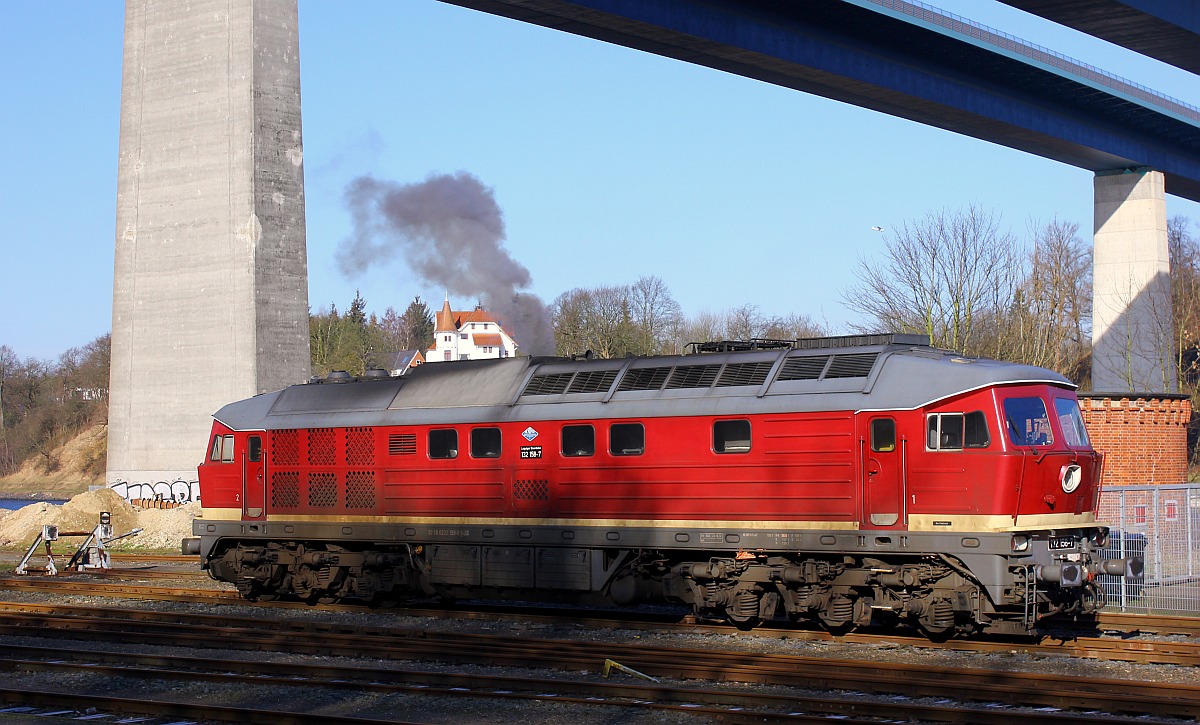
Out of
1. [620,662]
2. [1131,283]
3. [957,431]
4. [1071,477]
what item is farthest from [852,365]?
[1131,283]

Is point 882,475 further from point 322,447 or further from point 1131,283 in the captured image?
point 1131,283

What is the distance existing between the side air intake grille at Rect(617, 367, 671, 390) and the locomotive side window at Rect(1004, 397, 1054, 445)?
16.2 ft

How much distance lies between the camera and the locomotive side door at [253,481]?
21.3 m

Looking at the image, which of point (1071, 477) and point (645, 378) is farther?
point (645, 378)

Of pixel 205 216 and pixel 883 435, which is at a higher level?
pixel 205 216

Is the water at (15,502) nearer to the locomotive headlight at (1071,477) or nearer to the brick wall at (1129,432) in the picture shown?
the brick wall at (1129,432)

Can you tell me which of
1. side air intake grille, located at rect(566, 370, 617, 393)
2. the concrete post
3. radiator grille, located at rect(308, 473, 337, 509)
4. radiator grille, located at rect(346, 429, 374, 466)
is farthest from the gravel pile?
side air intake grille, located at rect(566, 370, 617, 393)

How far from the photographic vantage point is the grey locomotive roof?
1563cm

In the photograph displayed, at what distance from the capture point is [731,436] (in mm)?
16703

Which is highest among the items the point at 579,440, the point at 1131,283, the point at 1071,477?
the point at 1131,283

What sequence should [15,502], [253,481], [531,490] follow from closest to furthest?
[531,490], [253,481], [15,502]

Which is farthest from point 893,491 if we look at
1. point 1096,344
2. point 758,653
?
point 1096,344

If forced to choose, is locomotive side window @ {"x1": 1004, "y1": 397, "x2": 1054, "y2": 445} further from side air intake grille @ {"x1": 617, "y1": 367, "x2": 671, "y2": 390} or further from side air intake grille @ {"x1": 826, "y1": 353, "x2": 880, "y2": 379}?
side air intake grille @ {"x1": 617, "y1": 367, "x2": 671, "y2": 390}

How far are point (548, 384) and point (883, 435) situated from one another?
556cm
